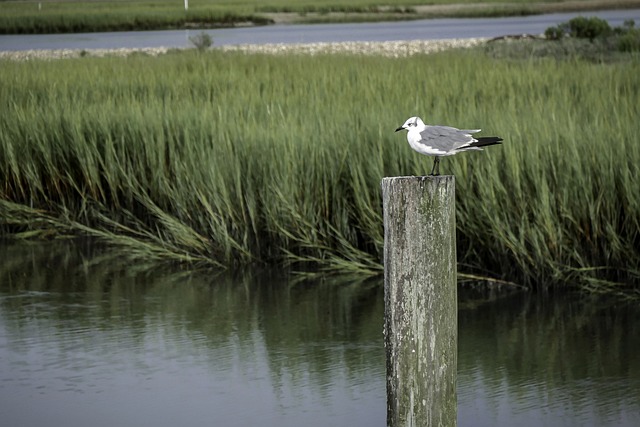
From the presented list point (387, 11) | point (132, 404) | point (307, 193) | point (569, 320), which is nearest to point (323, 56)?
point (307, 193)

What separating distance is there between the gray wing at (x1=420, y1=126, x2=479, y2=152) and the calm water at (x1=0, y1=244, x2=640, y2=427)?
142cm

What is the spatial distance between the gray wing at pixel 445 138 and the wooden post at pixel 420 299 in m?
0.62

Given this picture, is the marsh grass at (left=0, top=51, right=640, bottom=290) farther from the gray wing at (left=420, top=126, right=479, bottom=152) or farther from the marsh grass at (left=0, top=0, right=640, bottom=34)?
the marsh grass at (left=0, top=0, right=640, bottom=34)

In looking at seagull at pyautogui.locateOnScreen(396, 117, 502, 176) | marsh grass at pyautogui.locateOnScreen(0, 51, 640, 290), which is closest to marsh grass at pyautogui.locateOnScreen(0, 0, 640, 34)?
marsh grass at pyautogui.locateOnScreen(0, 51, 640, 290)

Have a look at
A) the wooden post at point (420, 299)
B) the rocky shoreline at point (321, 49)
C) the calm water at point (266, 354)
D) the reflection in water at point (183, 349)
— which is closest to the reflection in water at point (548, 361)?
the calm water at point (266, 354)

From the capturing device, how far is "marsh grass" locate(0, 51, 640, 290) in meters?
7.21

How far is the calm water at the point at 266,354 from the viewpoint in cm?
573

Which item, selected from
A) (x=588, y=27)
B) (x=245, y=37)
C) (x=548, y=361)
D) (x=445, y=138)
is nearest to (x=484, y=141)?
(x=445, y=138)

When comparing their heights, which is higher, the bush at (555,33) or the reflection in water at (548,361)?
the bush at (555,33)

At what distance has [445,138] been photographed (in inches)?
189

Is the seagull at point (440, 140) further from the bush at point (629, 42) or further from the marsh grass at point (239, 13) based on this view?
the marsh grass at point (239, 13)

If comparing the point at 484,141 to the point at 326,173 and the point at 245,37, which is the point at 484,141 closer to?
the point at 326,173

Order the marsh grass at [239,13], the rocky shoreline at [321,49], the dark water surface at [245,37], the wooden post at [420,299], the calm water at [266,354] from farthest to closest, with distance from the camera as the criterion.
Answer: the marsh grass at [239,13]
the dark water surface at [245,37]
the rocky shoreline at [321,49]
the calm water at [266,354]
the wooden post at [420,299]

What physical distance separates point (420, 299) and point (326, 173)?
3.75 meters
